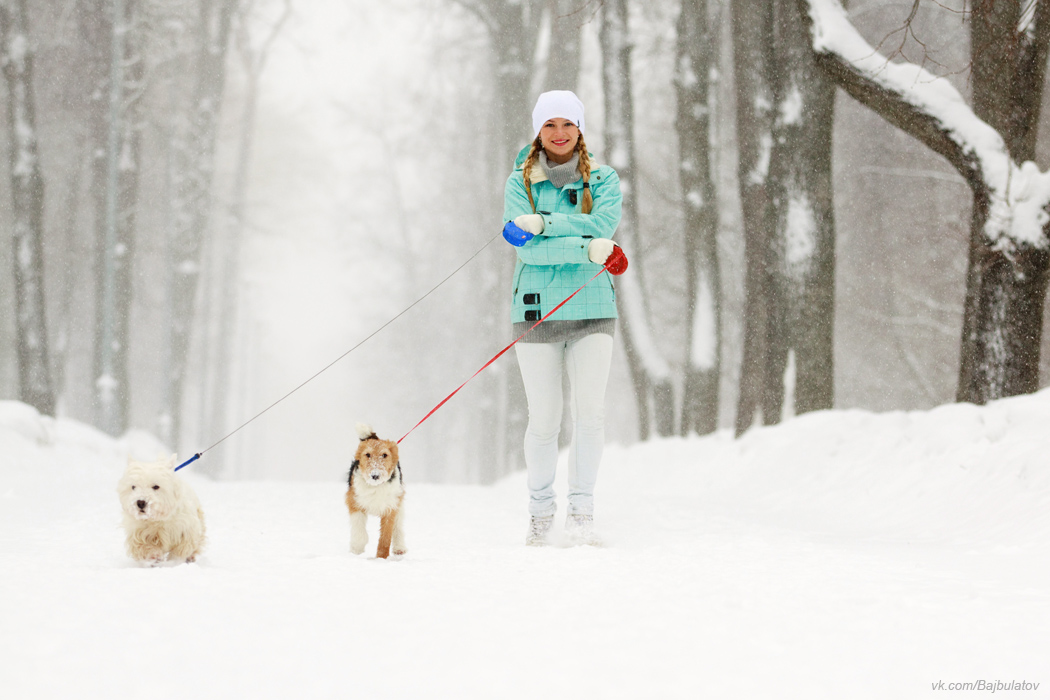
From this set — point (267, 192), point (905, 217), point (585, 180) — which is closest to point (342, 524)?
point (585, 180)

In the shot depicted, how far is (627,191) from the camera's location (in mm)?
11719

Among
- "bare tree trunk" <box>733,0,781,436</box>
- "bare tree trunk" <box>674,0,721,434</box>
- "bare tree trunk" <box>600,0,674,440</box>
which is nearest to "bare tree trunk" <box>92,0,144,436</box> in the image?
"bare tree trunk" <box>600,0,674,440</box>

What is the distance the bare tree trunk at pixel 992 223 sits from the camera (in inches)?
251

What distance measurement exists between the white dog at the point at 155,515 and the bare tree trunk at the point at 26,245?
964 centimetres

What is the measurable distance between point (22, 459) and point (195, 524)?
5910 mm

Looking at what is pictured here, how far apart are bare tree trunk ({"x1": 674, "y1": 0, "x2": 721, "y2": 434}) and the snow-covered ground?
4698mm

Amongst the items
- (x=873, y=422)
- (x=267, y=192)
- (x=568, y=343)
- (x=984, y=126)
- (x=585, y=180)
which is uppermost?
(x=267, y=192)

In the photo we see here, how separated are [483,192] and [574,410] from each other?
19173 mm

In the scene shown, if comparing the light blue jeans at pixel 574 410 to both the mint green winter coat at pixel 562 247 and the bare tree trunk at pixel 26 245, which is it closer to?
the mint green winter coat at pixel 562 247

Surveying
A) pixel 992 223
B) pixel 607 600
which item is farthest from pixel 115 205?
pixel 607 600

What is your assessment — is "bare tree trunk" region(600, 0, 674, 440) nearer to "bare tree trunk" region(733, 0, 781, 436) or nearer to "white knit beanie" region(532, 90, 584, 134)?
"bare tree trunk" region(733, 0, 781, 436)

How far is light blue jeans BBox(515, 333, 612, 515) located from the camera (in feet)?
15.9

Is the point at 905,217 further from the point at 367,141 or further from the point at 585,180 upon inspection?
the point at 367,141

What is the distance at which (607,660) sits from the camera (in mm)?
2498
